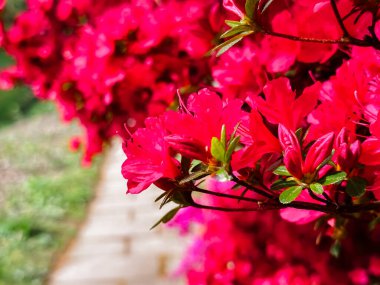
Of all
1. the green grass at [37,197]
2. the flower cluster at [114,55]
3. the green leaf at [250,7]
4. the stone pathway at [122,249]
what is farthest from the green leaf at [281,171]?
the green grass at [37,197]

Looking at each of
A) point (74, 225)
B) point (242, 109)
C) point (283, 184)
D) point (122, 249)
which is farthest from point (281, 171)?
point (74, 225)

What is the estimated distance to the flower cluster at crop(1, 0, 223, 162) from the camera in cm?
129

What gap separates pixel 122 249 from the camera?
3.25 metres

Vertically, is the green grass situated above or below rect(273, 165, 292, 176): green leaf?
Result: below

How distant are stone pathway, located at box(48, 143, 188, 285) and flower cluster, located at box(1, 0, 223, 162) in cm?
150

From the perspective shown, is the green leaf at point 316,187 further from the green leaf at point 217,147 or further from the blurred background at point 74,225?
the blurred background at point 74,225

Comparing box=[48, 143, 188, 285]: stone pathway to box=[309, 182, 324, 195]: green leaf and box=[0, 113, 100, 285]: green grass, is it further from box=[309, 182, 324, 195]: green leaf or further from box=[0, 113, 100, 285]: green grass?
box=[309, 182, 324, 195]: green leaf

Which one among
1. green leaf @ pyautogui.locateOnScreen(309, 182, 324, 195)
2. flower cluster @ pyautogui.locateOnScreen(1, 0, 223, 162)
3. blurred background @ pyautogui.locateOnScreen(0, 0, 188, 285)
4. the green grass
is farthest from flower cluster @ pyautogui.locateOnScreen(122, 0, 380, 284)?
the green grass

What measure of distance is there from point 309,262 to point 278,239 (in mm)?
88

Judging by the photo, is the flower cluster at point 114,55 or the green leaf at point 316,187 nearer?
the green leaf at point 316,187

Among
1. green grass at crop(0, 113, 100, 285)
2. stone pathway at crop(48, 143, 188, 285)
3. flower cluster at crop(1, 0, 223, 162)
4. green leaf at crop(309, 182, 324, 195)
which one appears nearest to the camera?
green leaf at crop(309, 182, 324, 195)

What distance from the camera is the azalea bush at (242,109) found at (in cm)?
71

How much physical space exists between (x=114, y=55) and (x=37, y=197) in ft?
10.3

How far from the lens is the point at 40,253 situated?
136 inches
